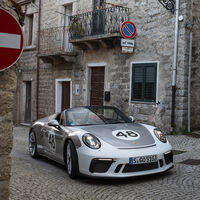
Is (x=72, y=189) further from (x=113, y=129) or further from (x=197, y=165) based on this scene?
(x=197, y=165)

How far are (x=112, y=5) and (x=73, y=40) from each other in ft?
8.46

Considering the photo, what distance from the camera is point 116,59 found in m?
14.9

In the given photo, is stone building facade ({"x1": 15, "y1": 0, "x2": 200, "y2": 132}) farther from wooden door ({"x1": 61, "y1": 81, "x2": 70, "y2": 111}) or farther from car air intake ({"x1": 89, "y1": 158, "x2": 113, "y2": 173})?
car air intake ({"x1": 89, "y1": 158, "x2": 113, "y2": 173})

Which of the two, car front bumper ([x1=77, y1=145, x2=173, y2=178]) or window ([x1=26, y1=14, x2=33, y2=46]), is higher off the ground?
window ([x1=26, y1=14, x2=33, y2=46])

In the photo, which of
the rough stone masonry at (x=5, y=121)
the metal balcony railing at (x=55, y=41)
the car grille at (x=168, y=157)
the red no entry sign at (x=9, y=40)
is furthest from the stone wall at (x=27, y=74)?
the red no entry sign at (x=9, y=40)

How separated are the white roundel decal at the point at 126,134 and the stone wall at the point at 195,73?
6781 mm

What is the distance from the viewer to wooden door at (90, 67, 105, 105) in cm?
1587

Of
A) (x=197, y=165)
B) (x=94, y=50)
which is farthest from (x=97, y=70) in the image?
(x=197, y=165)

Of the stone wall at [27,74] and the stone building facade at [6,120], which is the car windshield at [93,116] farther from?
the stone wall at [27,74]

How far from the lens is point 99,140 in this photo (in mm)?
6203

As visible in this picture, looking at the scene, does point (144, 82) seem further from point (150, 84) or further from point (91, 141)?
point (91, 141)

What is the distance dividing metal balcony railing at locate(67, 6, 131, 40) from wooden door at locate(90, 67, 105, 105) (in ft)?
5.46

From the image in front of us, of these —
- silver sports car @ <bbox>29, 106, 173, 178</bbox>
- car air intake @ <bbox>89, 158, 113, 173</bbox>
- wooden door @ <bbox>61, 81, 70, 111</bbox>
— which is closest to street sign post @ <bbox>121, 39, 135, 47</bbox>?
wooden door @ <bbox>61, 81, 70, 111</bbox>

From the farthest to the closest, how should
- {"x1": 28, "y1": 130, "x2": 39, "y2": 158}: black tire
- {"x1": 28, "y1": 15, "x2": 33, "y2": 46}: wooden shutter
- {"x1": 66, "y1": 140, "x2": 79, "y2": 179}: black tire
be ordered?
1. {"x1": 28, "y1": 15, "x2": 33, "y2": 46}: wooden shutter
2. {"x1": 28, "y1": 130, "x2": 39, "y2": 158}: black tire
3. {"x1": 66, "y1": 140, "x2": 79, "y2": 179}: black tire
